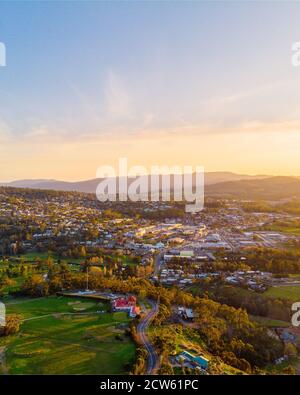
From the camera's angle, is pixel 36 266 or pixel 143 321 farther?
pixel 36 266

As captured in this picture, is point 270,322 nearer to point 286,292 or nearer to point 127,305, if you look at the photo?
point 286,292

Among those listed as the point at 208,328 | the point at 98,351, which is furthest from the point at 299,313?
the point at 98,351

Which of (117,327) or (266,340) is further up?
(117,327)

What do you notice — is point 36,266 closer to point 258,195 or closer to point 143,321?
point 143,321

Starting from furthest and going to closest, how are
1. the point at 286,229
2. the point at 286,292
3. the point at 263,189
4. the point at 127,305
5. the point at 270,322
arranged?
1. the point at 263,189
2. the point at 286,229
3. the point at 286,292
4. the point at 270,322
5. the point at 127,305

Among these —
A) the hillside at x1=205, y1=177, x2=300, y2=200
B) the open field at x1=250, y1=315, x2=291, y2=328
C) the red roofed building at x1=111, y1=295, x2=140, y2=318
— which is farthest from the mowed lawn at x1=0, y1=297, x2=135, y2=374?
the hillside at x1=205, y1=177, x2=300, y2=200

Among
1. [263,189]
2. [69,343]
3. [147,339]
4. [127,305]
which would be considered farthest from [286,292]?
[263,189]
